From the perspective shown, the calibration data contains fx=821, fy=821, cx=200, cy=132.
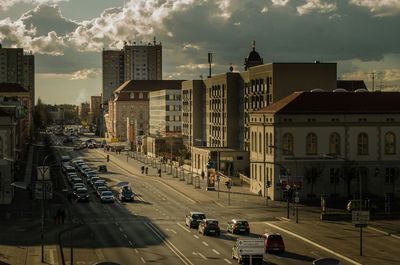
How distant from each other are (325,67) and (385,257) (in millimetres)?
60365

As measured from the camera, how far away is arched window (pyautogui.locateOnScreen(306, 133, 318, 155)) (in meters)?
91.4

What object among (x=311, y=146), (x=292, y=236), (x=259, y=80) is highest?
(x=259, y=80)

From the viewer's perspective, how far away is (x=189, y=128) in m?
160

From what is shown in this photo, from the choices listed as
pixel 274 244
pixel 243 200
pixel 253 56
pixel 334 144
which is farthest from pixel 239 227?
pixel 253 56

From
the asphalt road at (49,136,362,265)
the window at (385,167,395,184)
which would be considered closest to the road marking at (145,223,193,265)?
the asphalt road at (49,136,362,265)

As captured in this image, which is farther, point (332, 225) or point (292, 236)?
point (332, 225)

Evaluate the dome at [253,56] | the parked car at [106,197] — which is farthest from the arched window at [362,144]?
the dome at [253,56]

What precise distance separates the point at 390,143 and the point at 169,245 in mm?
42193

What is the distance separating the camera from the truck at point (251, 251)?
4997 centimetres

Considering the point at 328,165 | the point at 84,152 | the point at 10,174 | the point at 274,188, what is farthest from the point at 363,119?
the point at 84,152

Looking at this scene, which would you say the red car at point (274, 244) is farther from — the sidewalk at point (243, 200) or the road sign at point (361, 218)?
the sidewalk at point (243, 200)

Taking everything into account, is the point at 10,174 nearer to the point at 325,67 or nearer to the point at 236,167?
the point at 236,167

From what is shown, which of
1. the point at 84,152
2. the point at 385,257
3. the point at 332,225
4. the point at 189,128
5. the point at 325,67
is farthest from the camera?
the point at 84,152

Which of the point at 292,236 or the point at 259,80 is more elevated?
the point at 259,80
